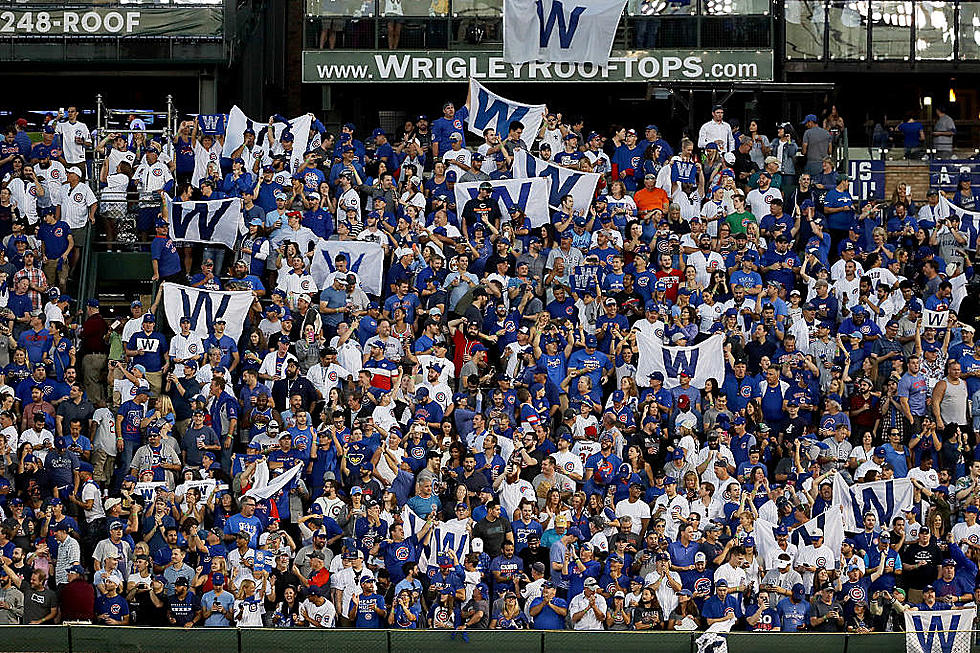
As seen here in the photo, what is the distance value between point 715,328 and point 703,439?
1757mm

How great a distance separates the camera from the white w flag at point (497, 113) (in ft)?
85.0

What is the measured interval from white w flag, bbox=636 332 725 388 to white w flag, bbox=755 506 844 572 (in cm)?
237

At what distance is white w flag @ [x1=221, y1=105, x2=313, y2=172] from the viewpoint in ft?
83.0

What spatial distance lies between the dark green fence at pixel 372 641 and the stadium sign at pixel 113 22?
12.8 meters

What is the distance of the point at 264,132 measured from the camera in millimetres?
26047

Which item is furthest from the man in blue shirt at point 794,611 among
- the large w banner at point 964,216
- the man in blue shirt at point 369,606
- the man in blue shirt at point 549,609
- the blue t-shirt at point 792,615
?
the large w banner at point 964,216

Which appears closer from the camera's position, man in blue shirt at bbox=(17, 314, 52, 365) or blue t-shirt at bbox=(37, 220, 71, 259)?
man in blue shirt at bbox=(17, 314, 52, 365)

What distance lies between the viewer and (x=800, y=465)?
2056cm

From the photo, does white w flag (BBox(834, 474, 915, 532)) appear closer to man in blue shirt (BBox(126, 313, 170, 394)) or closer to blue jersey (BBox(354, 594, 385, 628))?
blue jersey (BBox(354, 594, 385, 628))

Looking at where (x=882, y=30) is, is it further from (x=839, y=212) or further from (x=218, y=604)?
(x=218, y=604)

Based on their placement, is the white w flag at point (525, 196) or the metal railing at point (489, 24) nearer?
the white w flag at point (525, 196)

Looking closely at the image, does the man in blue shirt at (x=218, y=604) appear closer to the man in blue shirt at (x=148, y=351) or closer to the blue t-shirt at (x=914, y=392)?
the man in blue shirt at (x=148, y=351)

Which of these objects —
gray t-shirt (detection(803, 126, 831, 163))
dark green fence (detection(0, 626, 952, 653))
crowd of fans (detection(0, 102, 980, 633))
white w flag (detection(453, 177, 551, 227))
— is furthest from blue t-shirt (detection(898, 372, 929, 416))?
gray t-shirt (detection(803, 126, 831, 163))

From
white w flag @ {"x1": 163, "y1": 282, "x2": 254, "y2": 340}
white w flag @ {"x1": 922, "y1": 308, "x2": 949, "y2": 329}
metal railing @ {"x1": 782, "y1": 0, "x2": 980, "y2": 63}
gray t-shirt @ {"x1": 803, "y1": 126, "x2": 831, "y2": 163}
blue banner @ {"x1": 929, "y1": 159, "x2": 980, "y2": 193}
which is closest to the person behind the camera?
white w flag @ {"x1": 163, "y1": 282, "x2": 254, "y2": 340}
